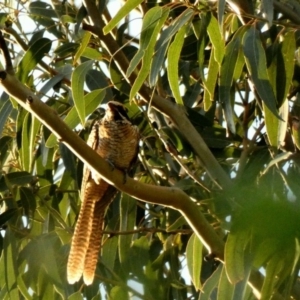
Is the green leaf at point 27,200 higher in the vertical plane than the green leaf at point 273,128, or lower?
lower

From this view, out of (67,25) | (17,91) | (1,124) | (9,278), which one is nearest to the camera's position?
(17,91)

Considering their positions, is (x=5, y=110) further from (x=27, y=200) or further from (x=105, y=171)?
(x=105, y=171)

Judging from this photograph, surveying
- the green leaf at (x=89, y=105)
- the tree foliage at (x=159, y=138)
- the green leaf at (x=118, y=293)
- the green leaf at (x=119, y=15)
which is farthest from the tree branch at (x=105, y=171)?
the green leaf at (x=89, y=105)

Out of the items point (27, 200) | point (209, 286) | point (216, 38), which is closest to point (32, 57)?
point (27, 200)

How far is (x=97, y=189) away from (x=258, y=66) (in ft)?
3.04

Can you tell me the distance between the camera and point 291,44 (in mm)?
2148

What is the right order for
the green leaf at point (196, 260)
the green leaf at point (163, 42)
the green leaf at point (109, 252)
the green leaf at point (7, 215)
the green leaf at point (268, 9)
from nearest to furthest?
the green leaf at point (268, 9)
the green leaf at point (163, 42)
the green leaf at point (196, 260)
the green leaf at point (7, 215)
the green leaf at point (109, 252)

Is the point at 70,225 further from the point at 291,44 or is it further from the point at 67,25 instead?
the point at 291,44

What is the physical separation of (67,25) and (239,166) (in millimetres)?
956

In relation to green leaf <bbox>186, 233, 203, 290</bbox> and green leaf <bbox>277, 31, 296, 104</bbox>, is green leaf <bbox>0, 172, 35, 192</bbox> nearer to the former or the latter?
green leaf <bbox>186, 233, 203, 290</bbox>

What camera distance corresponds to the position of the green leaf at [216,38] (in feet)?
6.71

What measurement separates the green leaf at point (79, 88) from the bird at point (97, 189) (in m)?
0.34

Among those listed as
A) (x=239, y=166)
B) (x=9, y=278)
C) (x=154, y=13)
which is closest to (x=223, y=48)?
(x=154, y=13)

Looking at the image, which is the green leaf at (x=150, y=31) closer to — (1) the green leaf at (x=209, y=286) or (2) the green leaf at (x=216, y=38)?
(2) the green leaf at (x=216, y=38)
